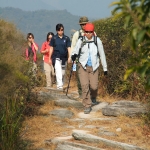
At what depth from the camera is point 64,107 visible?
34.6 ft

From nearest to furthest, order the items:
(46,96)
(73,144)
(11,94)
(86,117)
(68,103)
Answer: (73,144), (11,94), (86,117), (68,103), (46,96)

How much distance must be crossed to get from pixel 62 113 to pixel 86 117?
480mm

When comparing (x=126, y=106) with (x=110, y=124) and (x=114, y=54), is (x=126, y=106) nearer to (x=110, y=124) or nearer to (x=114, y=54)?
(x=110, y=124)

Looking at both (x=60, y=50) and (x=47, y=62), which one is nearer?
(x=60, y=50)

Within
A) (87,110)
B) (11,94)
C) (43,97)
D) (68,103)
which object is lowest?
(87,110)

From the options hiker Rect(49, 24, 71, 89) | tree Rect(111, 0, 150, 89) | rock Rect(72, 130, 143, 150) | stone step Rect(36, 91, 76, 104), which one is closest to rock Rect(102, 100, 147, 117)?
stone step Rect(36, 91, 76, 104)

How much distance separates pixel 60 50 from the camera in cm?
1230

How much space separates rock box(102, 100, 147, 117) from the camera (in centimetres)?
927

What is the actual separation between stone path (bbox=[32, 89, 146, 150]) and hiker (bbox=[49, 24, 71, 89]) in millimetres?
724

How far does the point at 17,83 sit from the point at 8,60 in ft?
2.74

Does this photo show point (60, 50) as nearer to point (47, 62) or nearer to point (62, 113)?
point (47, 62)

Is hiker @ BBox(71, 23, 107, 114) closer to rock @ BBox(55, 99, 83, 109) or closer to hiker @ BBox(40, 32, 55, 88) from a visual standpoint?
rock @ BBox(55, 99, 83, 109)

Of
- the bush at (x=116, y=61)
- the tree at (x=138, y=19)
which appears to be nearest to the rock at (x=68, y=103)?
the bush at (x=116, y=61)

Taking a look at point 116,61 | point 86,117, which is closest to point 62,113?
point 86,117
